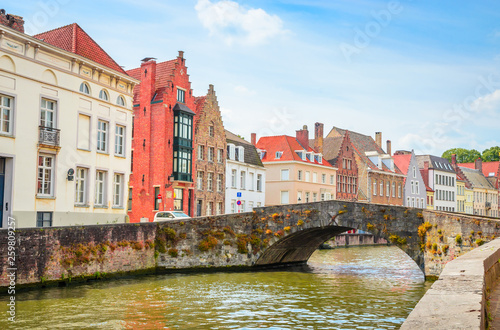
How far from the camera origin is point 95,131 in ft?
81.8

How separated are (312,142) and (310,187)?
8.42 metres

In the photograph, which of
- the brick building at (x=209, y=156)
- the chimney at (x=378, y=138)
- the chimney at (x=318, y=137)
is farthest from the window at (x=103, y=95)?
the chimney at (x=378, y=138)

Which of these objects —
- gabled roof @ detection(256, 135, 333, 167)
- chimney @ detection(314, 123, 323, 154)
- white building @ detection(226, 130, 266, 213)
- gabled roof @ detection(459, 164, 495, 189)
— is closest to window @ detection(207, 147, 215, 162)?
white building @ detection(226, 130, 266, 213)

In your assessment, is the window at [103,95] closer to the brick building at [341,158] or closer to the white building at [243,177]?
the white building at [243,177]

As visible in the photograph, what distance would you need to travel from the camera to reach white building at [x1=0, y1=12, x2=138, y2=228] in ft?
68.3

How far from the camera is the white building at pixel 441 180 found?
7112 cm

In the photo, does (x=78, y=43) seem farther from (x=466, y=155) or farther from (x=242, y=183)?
(x=466, y=155)

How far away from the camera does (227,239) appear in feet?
79.2

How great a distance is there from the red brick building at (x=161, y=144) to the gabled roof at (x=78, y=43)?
7.64 meters

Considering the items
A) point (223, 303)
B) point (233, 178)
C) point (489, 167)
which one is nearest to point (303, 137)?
point (233, 178)

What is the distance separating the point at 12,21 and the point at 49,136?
5.29 meters

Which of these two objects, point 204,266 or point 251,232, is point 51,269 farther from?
point 251,232

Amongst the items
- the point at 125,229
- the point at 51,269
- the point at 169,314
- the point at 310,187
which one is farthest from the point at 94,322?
the point at 310,187

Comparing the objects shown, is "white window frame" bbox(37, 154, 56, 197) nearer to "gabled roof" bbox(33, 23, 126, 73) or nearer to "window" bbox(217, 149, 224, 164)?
"gabled roof" bbox(33, 23, 126, 73)
